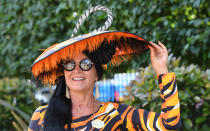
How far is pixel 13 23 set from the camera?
610 cm

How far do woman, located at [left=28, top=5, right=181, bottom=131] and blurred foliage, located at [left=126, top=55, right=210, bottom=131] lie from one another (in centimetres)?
76

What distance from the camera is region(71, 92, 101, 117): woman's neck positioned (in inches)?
80.2

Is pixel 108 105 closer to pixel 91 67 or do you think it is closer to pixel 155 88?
pixel 91 67

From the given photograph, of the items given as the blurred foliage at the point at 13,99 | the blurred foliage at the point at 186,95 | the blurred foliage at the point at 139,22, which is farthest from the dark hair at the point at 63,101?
the blurred foliage at the point at 13,99

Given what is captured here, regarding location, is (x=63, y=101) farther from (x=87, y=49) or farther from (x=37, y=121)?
(x=87, y=49)

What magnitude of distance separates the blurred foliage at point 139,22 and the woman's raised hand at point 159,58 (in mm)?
328

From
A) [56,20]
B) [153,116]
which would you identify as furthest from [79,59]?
[56,20]

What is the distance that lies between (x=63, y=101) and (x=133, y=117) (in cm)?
52

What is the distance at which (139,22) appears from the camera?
3.84m

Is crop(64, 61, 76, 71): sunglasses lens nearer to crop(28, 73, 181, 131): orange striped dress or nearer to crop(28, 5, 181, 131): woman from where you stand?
crop(28, 5, 181, 131): woman

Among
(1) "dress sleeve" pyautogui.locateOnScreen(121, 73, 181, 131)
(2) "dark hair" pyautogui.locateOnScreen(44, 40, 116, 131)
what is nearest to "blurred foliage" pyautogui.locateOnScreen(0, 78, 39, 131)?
(2) "dark hair" pyautogui.locateOnScreen(44, 40, 116, 131)

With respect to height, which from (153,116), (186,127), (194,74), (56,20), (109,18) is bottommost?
(186,127)

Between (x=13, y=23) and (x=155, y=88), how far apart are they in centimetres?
425

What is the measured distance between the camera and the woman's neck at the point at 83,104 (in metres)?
2.04
